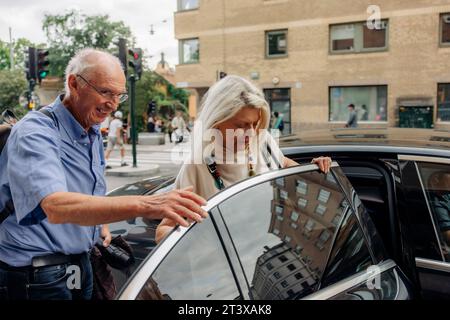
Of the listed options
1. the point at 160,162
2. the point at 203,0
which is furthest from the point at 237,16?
the point at 160,162

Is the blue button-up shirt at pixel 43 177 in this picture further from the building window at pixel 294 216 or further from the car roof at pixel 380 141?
the car roof at pixel 380 141

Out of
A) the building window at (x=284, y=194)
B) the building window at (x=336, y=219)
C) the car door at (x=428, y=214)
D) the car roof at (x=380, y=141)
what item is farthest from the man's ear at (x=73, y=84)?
the car door at (x=428, y=214)

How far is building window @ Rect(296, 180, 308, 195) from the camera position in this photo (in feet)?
5.32

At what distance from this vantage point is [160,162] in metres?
13.9

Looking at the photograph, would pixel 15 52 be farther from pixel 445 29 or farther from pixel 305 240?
pixel 305 240

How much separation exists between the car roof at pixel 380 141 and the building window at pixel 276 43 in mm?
18592

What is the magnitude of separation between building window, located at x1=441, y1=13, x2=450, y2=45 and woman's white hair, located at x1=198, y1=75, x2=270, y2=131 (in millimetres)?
18428

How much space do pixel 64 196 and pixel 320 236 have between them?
0.91 m

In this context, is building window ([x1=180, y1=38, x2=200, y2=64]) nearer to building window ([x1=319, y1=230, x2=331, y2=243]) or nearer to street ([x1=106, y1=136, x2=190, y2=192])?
street ([x1=106, y1=136, x2=190, y2=192])

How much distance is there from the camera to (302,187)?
164cm

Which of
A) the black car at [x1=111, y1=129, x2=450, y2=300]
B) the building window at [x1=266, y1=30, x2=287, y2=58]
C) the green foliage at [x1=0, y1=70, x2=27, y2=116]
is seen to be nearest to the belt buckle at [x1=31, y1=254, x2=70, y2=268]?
the black car at [x1=111, y1=129, x2=450, y2=300]

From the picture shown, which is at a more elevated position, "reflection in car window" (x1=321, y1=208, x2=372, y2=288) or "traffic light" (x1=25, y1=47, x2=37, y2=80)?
"traffic light" (x1=25, y1=47, x2=37, y2=80)

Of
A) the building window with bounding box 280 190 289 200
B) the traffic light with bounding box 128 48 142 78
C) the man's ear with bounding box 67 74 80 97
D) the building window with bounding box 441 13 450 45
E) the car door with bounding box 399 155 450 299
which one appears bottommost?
the car door with bounding box 399 155 450 299

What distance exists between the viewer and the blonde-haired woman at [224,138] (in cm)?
180
